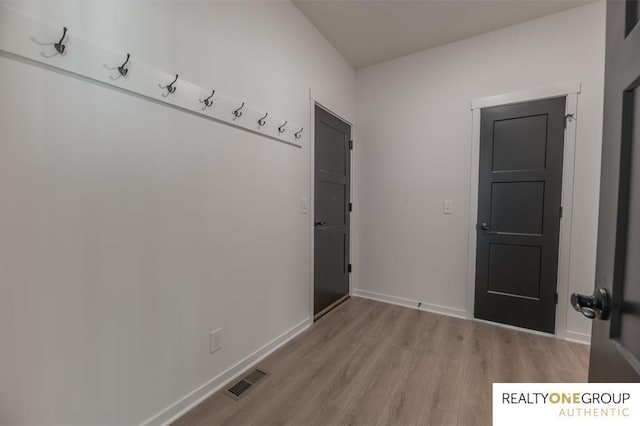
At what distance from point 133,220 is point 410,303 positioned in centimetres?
279

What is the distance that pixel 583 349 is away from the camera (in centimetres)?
222

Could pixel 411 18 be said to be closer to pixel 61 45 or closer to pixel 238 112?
pixel 238 112

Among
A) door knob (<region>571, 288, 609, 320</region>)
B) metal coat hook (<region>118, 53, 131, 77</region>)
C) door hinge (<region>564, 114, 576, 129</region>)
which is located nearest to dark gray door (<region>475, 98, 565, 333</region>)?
door hinge (<region>564, 114, 576, 129</region>)

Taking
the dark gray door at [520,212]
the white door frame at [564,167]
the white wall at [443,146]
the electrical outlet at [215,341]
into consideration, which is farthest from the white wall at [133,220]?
the white door frame at [564,167]

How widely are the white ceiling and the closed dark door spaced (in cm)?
200

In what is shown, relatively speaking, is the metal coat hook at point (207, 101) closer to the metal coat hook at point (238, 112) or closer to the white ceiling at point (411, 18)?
the metal coat hook at point (238, 112)

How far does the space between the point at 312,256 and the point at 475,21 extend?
8.47 ft

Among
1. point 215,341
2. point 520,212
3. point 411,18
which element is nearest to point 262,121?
point 215,341

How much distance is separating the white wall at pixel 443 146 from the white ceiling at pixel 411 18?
126 mm

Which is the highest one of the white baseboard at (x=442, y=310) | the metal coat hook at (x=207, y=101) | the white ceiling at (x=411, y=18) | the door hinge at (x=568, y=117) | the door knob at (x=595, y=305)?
the white ceiling at (x=411, y=18)

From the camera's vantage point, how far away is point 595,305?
0.66 meters

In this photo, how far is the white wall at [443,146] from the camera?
2268 mm

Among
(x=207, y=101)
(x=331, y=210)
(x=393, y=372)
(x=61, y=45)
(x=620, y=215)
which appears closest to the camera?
(x=620, y=215)

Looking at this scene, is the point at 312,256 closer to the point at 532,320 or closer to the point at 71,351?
the point at 71,351
